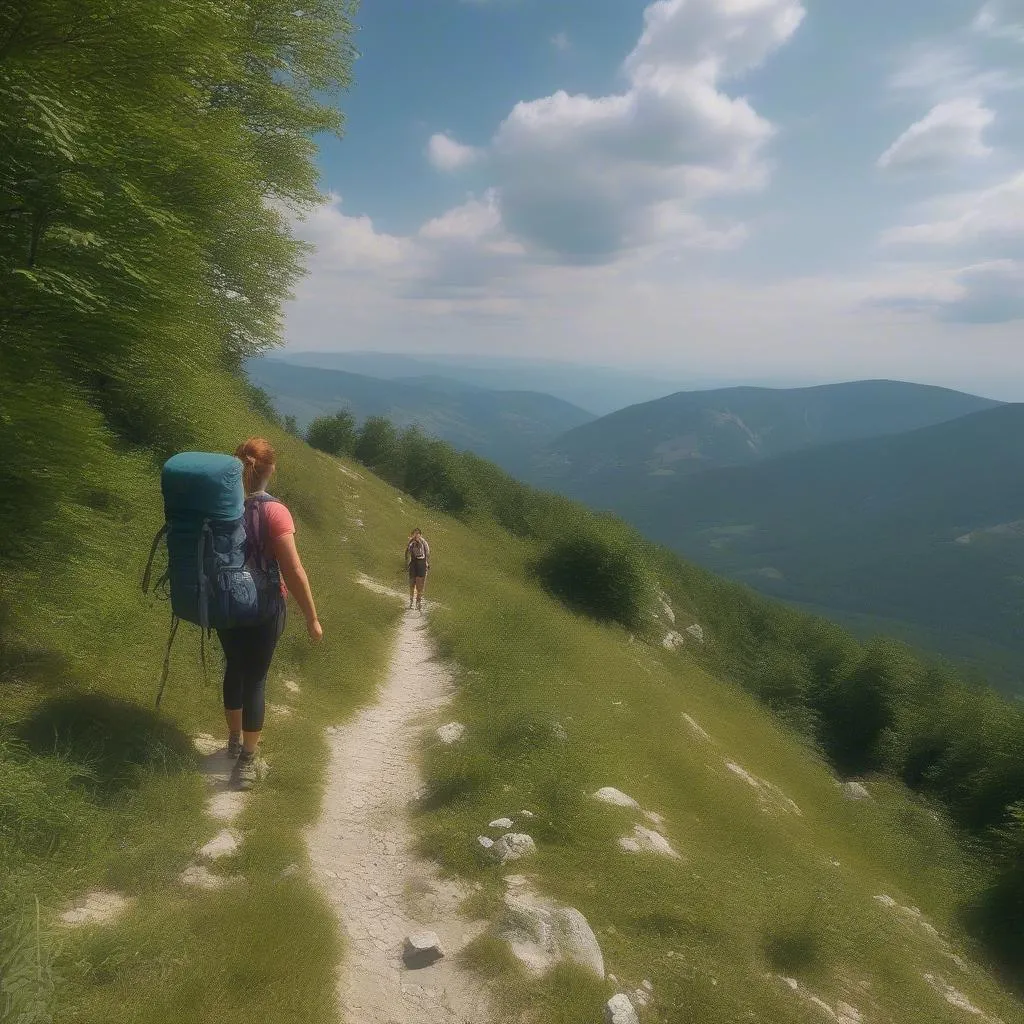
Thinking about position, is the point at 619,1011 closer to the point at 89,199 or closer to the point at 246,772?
the point at 246,772

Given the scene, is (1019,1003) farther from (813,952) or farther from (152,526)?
(152,526)

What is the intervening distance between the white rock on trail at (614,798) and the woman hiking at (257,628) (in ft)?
14.1

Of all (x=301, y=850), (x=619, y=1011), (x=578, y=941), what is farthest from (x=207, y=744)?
(x=619, y=1011)

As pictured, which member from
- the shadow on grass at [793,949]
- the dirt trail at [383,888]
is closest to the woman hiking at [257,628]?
the dirt trail at [383,888]

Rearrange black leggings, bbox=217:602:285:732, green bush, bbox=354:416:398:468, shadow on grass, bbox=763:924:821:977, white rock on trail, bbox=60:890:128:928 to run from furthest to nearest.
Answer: green bush, bbox=354:416:398:468 < black leggings, bbox=217:602:285:732 < shadow on grass, bbox=763:924:821:977 < white rock on trail, bbox=60:890:128:928

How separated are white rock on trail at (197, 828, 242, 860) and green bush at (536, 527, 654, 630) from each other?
29.6m

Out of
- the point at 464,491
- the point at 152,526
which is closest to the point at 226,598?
the point at 152,526

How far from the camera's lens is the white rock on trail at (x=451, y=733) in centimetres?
932

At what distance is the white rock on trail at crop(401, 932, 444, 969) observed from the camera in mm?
4777

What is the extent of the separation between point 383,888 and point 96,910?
237 centimetres

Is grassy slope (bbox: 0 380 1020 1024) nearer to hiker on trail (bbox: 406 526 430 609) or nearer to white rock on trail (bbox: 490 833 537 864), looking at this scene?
white rock on trail (bbox: 490 833 537 864)

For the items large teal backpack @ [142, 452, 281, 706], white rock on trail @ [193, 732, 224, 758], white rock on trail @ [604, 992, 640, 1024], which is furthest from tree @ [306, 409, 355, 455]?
white rock on trail @ [604, 992, 640, 1024]

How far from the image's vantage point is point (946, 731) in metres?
32.7

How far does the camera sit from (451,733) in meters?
9.57
